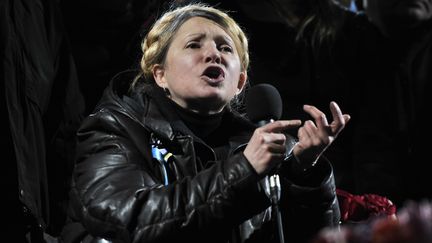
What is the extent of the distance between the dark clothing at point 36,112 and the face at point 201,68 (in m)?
0.51

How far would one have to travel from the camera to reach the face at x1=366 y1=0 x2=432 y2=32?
4.43m

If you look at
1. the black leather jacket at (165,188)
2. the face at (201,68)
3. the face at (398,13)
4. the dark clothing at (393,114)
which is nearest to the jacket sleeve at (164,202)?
the black leather jacket at (165,188)

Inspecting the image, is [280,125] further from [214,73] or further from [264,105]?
[214,73]

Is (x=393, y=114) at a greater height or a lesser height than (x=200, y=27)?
lesser

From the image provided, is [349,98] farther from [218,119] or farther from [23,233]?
[23,233]

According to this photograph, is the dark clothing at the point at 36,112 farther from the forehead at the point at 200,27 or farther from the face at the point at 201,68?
the forehead at the point at 200,27

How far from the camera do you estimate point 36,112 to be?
10.0ft

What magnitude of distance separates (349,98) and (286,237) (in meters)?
2.02

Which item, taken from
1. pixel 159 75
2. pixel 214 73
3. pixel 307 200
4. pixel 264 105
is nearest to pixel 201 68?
pixel 214 73

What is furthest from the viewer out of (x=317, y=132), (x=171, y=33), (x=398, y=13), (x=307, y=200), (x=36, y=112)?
(x=398, y=13)

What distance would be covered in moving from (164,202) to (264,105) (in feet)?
1.33

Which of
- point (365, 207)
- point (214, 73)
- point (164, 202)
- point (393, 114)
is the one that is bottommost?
point (393, 114)

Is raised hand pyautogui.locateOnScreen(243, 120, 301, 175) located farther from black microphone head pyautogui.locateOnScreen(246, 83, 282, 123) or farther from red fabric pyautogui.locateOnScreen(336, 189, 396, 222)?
red fabric pyautogui.locateOnScreen(336, 189, 396, 222)

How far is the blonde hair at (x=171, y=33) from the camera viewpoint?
2.95 meters
